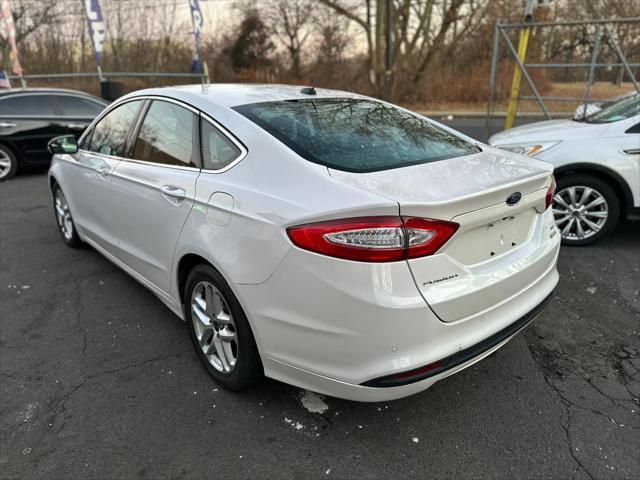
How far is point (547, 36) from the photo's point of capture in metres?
15.3

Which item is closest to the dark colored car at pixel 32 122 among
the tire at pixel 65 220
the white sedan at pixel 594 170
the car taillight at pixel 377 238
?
the tire at pixel 65 220

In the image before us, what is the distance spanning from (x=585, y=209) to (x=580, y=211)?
0.15ft

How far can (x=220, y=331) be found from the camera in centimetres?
253

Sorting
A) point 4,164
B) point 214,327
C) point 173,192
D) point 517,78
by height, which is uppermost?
point 517,78

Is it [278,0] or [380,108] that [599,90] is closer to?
[380,108]

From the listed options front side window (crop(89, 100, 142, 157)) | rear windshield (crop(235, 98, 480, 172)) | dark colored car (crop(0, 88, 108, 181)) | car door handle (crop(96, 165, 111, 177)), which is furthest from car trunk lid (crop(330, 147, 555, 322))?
dark colored car (crop(0, 88, 108, 181))

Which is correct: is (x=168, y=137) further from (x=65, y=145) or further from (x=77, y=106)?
(x=77, y=106)

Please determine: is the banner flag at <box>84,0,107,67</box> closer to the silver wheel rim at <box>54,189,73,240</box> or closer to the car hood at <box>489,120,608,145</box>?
the silver wheel rim at <box>54,189,73,240</box>

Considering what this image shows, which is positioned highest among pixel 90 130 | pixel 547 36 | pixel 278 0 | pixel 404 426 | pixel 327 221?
pixel 278 0

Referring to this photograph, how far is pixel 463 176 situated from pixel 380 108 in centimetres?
114

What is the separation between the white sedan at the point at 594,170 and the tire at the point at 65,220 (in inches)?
178

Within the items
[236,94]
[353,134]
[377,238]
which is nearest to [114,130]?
[236,94]

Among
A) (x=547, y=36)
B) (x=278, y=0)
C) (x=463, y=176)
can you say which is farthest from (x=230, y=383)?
(x=278, y=0)

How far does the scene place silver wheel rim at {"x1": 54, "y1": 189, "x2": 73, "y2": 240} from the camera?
4681mm
